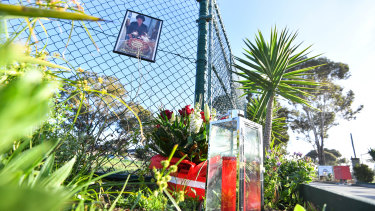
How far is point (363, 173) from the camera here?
42.0 ft

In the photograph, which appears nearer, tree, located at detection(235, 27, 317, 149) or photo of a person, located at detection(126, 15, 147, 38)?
photo of a person, located at detection(126, 15, 147, 38)

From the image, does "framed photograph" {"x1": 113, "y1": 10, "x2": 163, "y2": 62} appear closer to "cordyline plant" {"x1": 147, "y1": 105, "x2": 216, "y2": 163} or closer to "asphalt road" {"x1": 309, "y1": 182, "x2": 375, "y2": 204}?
"cordyline plant" {"x1": 147, "y1": 105, "x2": 216, "y2": 163}

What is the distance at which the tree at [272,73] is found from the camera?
3.42 m

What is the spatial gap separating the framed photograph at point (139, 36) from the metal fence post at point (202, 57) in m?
0.49

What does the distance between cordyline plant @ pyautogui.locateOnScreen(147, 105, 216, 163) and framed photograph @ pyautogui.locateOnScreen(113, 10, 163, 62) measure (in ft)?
3.17

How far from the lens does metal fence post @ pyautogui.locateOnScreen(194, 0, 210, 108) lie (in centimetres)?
197

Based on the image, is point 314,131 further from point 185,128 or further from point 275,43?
point 185,128

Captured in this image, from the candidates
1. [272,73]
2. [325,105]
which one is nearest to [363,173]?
[325,105]

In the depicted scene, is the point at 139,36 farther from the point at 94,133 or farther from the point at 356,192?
the point at 356,192

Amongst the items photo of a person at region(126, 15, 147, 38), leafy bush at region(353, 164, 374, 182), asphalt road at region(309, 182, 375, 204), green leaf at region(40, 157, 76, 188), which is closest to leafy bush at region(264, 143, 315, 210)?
asphalt road at region(309, 182, 375, 204)

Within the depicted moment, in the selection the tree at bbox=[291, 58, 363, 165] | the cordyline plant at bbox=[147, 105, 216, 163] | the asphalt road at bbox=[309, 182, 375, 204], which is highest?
the tree at bbox=[291, 58, 363, 165]

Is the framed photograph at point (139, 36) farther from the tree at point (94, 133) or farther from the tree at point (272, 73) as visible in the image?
the tree at point (272, 73)

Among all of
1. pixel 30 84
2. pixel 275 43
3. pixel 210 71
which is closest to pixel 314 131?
pixel 275 43

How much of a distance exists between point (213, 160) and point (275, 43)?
3.74 m
